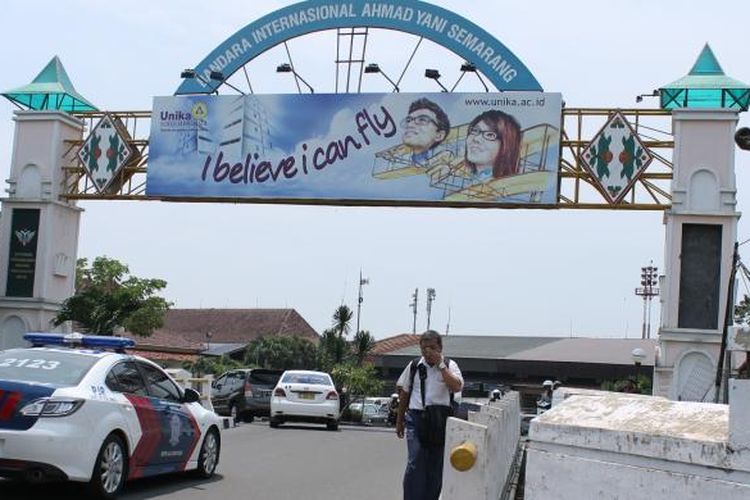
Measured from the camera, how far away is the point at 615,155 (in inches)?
960

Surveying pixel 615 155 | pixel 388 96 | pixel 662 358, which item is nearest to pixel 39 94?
pixel 388 96

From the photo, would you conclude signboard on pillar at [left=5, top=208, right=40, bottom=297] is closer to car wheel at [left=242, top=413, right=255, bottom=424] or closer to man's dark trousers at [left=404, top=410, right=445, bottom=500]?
car wheel at [left=242, top=413, right=255, bottom=424]

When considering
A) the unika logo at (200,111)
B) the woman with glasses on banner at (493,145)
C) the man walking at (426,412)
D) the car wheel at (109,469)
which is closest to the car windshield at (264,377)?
the unika logo at (200,111)

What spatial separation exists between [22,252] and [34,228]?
0.75m

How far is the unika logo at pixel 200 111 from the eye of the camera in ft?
88.5

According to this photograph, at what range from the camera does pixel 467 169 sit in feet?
82.0

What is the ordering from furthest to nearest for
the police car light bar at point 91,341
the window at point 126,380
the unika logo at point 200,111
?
the unika logo at point 200,111
the police car light bar at point 91,341
the window at point 126,380

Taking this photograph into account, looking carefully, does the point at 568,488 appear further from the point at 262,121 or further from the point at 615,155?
the point at 262,121

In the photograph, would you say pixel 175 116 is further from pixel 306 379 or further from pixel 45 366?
pixel 45 366

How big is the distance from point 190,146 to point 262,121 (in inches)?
77.0

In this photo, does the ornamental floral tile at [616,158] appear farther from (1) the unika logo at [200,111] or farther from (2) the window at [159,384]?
(2) the window at [159,384]

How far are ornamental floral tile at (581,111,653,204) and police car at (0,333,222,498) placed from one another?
14.5 meters

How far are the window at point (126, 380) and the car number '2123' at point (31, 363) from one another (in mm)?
521

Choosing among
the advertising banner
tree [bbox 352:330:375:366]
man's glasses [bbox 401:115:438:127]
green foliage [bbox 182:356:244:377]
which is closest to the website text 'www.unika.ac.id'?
the advertising banner
